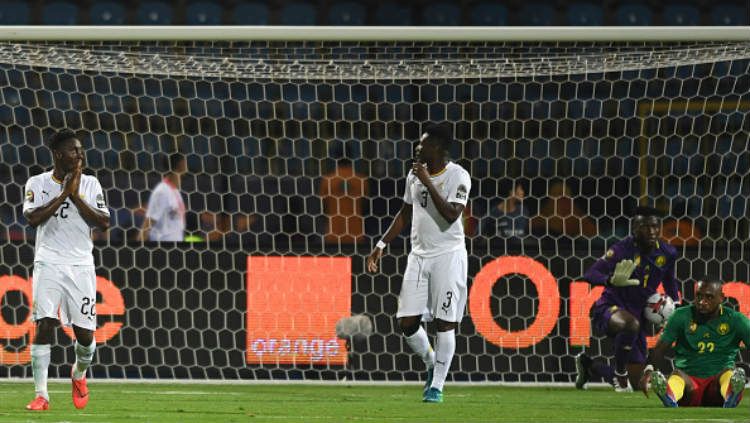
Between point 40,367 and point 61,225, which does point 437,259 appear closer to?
point 61,225

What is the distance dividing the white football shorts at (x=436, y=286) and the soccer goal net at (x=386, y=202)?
2.03m

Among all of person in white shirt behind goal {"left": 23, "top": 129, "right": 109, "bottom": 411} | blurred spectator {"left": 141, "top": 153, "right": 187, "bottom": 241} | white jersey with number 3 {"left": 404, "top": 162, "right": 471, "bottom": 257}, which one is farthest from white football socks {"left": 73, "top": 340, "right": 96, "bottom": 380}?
blurred spectator {"left": 141, "top": 153, "right": 187, "bottom": 241}

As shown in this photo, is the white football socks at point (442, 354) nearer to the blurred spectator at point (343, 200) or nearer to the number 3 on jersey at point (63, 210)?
the number 3 on jersey at point (63, 210)

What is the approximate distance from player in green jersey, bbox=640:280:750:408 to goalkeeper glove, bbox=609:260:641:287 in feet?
4.06

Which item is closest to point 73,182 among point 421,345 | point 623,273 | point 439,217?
point 439,217

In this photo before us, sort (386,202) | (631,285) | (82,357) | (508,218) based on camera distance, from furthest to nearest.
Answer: (386,202) → (508,218) → (631,285) → (82,357)

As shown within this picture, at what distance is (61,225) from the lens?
7.02 meters

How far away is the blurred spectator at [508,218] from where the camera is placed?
9.96 meters

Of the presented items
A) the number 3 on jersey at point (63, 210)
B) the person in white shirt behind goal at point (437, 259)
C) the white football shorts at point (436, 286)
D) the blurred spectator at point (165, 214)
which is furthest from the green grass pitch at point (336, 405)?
the blurred spectator at point (165, 214)

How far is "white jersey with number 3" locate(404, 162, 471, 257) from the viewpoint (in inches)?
303

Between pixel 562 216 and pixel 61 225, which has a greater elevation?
pixel 562 216

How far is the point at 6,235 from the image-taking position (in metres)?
10.0

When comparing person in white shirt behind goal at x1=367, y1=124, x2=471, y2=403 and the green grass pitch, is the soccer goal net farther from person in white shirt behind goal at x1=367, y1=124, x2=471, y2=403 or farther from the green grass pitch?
person in white shirt behind goal at x1=367, y1=124, x2=471, y2=403

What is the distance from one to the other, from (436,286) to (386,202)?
2.58 meters
